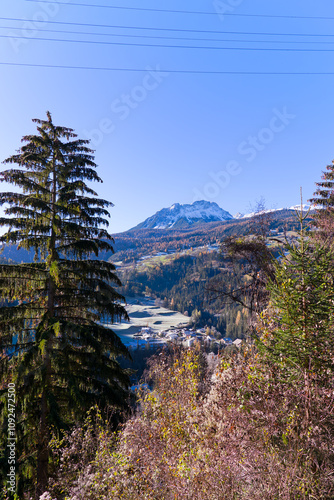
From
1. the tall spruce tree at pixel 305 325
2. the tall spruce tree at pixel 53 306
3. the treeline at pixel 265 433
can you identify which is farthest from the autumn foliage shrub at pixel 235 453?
the tall spruce tree at pixel 53 306

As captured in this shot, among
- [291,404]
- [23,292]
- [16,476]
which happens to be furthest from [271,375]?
[23,292]

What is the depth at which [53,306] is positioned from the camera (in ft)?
27.8

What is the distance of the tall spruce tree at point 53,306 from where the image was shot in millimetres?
6988

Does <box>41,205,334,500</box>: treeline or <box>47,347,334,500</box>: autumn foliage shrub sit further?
<box>41,205,334,500</box>: treeline

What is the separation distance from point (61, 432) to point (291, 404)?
570 centimetres

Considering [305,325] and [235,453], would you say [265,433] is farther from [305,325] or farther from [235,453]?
[305,325]

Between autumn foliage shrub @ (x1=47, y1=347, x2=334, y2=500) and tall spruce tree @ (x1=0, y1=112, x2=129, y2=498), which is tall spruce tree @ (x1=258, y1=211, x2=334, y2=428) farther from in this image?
tall spruce tree @ (x1=0, y1=112, x2=129, y2=498)

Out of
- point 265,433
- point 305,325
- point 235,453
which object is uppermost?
point 305,325

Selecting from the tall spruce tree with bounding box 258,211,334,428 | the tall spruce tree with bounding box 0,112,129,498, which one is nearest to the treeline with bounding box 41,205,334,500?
the tall spruce tree with bounding box 258,211,334,428

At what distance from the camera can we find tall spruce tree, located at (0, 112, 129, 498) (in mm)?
6988

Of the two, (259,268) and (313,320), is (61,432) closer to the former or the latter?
(313,320)

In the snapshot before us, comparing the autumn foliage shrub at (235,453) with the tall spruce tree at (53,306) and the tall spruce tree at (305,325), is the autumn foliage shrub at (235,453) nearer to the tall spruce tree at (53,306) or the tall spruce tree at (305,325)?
the tall spruce tree at (305,325)

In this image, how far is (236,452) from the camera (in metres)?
4.21

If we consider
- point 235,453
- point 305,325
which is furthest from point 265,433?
point 305,325
